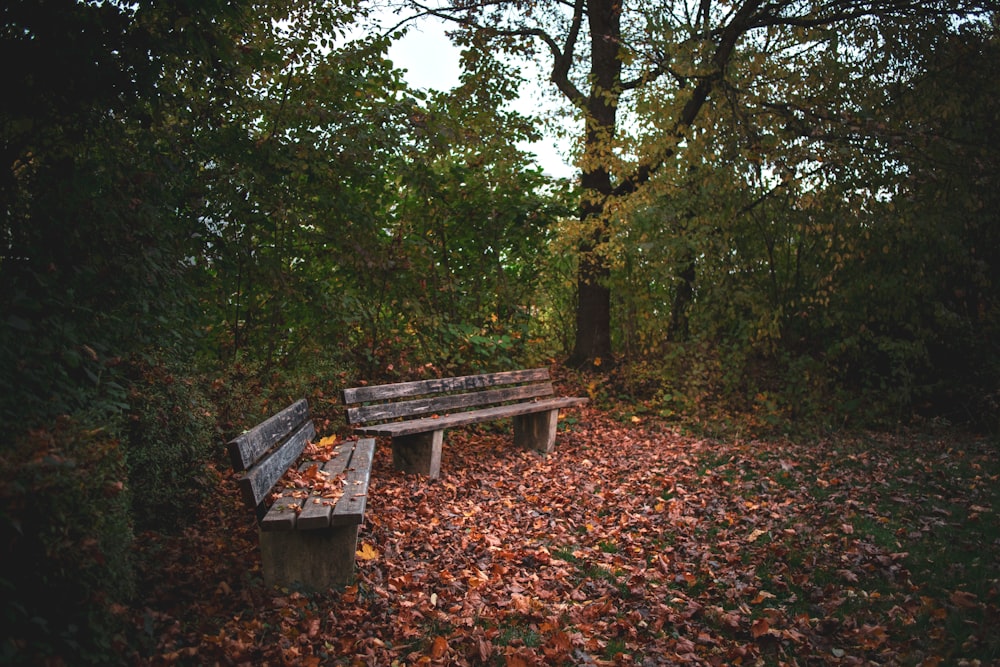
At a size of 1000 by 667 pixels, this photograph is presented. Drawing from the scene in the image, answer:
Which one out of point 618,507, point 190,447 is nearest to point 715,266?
point 618,507

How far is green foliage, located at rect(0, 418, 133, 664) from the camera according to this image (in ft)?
7.55

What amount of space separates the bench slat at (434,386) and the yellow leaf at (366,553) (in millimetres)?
1752

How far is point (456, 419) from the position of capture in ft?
22.1

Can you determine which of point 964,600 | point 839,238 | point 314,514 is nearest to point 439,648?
point 314,514

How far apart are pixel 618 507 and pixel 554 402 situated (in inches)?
90.2

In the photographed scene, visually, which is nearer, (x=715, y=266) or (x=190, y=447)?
(x=190, y=447)

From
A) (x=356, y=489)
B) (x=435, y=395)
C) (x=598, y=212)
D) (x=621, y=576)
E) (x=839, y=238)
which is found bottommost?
(x=621, y=576)

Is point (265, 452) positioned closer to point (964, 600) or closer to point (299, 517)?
point (299, 517)

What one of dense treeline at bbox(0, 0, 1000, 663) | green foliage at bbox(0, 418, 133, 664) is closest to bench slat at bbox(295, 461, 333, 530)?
dense treeline at bbox(0, 0, 1000, 663)

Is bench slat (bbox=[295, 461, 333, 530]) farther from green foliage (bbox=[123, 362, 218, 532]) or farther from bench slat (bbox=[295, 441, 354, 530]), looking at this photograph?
green foliage (bbox=[123, 362, 218, 532])

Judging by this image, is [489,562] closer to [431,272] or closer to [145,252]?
[145,252]

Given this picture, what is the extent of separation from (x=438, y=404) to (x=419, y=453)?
0.72 meters

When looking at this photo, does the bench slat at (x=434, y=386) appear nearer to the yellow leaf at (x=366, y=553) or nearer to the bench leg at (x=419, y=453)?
the bench leg at (x=419, y=453)

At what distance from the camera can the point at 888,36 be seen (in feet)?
29.7
